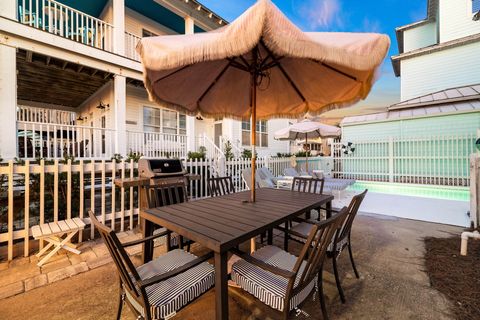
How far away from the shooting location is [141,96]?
32.0 feet

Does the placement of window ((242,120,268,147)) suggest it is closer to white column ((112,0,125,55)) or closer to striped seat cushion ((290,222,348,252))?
white column ((112,0,125,55))

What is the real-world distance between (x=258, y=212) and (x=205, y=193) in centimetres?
404

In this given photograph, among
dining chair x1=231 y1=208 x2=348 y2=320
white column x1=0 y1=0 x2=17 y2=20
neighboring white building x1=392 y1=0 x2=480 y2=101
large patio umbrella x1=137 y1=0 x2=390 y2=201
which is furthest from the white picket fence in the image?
white column x1=0 y1=0 x2=17 y2=20

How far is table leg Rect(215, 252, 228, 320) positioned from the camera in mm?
1485

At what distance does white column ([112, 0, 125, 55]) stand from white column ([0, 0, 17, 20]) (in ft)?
7.97

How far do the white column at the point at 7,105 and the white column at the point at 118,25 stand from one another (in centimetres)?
282

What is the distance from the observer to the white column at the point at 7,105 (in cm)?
537

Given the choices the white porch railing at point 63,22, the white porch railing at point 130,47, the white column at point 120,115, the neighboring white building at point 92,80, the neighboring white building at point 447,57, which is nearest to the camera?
the neighboring white building at point 92,80

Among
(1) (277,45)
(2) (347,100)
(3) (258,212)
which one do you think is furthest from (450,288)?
(1) (277,45)

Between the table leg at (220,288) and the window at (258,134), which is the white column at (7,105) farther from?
the window at (258,134)

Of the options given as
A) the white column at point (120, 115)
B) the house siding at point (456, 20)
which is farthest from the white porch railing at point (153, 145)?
the house siding at point (456, 20)

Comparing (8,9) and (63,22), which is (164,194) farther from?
(63,22)

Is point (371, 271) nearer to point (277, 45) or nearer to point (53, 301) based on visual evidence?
point (277, 45)

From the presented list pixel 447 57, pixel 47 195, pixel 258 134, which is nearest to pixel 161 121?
pixel 258 134
